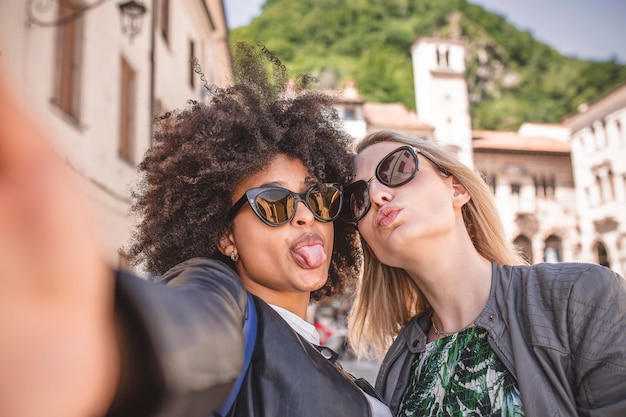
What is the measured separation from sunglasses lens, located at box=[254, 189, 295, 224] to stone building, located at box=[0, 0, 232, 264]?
124 inches

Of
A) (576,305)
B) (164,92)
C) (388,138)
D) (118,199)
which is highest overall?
(164,92)

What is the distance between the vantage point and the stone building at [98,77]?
6.84 metres

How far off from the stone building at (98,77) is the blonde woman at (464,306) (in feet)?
9.73

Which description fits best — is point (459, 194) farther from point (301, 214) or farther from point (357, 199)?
point (301, 214)

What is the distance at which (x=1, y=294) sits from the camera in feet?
1.50

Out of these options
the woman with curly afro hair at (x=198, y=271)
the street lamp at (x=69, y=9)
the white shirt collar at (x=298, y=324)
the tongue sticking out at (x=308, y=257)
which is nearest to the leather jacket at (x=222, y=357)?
the woman with curly afro hair at (x=198, y=271)

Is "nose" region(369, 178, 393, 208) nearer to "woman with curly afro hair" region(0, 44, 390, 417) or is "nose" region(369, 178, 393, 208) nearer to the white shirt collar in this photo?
"woman with curly afro hair" region(0, 44, 390, 417)

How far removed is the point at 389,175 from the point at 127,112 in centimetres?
997

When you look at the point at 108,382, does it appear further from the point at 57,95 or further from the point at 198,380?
the point at 57,95

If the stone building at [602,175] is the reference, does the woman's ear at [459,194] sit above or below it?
below

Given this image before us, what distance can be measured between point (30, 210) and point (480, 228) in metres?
2.57

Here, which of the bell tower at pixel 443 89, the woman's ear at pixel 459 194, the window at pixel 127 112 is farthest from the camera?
the bell tower at pixel 443 89

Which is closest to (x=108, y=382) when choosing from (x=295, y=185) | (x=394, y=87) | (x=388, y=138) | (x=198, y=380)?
(x=198, y=380)

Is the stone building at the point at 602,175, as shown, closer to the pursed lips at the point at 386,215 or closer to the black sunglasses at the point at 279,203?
A: the pursed lips at the point at 386,215
